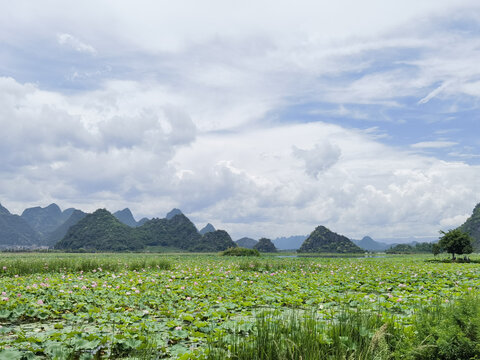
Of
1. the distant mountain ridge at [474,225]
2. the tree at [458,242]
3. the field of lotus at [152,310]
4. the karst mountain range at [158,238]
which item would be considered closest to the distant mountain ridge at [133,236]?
the karst mountain range at [158,238]

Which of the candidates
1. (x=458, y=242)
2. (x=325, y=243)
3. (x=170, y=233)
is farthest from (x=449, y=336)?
(x=170, y=233)

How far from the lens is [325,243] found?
381ft

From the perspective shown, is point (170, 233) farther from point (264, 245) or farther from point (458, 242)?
point (458, 242)

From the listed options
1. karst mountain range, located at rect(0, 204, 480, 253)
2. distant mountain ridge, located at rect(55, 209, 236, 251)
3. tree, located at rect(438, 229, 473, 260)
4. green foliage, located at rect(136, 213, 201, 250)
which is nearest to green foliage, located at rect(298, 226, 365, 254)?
karst mountain range, located at rect(0, 204, 480, 253)

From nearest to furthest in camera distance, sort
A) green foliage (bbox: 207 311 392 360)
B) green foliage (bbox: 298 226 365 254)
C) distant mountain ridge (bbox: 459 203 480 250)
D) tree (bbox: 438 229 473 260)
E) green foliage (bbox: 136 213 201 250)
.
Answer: green foliage (bbox: 207 311 392 360) < tree (bbox: 438 229 473 260) < distant mountain ridge (bbox: 459 203 480 250) < green foliage (bbox: 298 226 365 254) < green foliage (bbox: 136 213 201 250)

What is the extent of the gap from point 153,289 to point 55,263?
8831 mm

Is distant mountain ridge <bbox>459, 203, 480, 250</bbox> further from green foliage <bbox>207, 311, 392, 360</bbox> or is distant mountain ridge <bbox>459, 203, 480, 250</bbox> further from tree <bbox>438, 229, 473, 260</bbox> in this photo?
green foliage <bbox>207, 311, 392, 360</bbox>

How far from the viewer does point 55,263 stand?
1608cm

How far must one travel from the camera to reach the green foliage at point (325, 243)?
360ft

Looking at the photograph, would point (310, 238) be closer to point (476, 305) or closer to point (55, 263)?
point (55, 263)

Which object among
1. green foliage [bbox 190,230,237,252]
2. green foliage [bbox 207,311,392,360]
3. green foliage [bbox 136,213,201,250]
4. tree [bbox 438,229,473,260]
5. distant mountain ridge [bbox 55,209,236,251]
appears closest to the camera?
green foliage [bbox 207,311,392,360]

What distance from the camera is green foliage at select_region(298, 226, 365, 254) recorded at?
110m

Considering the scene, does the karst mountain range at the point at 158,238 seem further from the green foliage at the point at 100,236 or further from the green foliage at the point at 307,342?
the green foliage at the point at 307,342

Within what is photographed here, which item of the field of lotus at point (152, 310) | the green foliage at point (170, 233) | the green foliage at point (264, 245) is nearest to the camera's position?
the field of lotus at point (152, 310)
